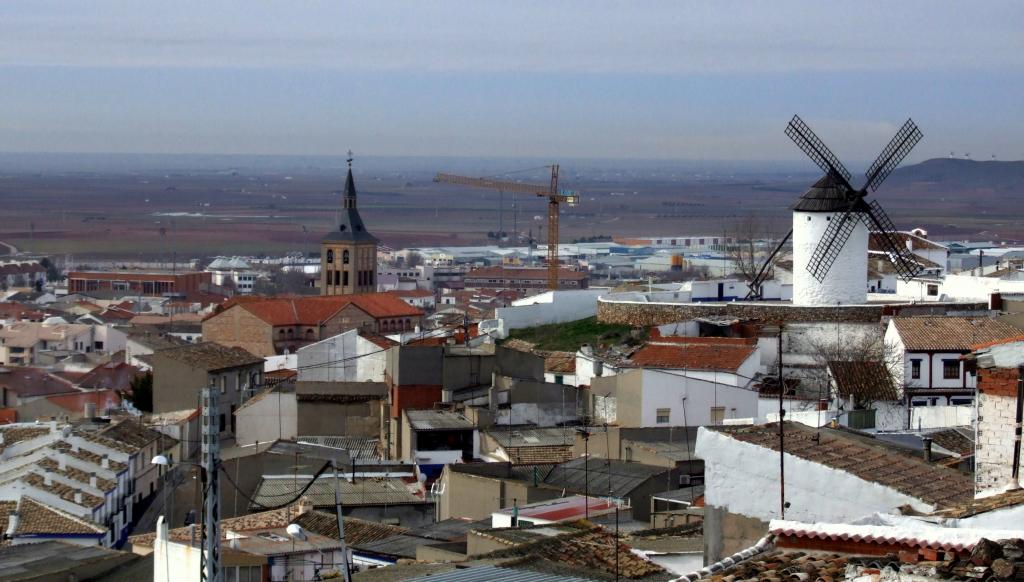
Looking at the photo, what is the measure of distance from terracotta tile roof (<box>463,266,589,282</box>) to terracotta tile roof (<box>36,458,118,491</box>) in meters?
97.8

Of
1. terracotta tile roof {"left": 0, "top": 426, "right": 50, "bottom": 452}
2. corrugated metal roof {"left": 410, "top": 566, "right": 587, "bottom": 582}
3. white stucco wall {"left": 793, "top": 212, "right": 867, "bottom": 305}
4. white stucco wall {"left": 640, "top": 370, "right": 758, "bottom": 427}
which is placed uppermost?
white stucco wall {"left": 793, "top": 212, "right": 867, "bottom": 305}

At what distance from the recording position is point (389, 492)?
956 inches

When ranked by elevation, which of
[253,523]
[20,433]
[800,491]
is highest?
[800,491]

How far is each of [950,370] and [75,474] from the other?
12364 millimetres

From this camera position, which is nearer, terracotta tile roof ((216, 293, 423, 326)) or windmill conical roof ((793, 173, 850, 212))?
windmill conical roof ((793, 173, 850, 212))

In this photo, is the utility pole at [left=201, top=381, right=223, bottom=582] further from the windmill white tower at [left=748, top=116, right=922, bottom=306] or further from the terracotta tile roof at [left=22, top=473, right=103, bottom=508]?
the windmill white tower at [left=748, top=116, right=922, bottom=306]

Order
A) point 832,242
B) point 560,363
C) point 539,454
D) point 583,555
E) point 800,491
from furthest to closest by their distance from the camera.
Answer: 1. point 832,242
2. point 560,363
3. point 539,454
4. point 583,555
5. point 800,491

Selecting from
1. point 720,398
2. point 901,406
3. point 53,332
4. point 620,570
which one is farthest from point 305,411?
point 53,332

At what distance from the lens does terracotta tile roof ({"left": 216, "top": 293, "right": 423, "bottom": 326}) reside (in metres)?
63.3

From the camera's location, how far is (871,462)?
12.7 m

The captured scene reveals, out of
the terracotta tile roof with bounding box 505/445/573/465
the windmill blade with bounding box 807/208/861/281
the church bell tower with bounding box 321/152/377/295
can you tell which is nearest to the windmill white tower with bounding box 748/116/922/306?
the windmill blade with bounding box 807/208/861/281

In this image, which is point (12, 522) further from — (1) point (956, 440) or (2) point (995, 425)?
(2) point (995, 425)

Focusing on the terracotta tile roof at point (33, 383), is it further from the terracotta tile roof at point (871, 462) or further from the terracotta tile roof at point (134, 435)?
the terracotta tile roof at point (871, 462)

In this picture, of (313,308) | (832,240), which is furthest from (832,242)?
(313,308)
